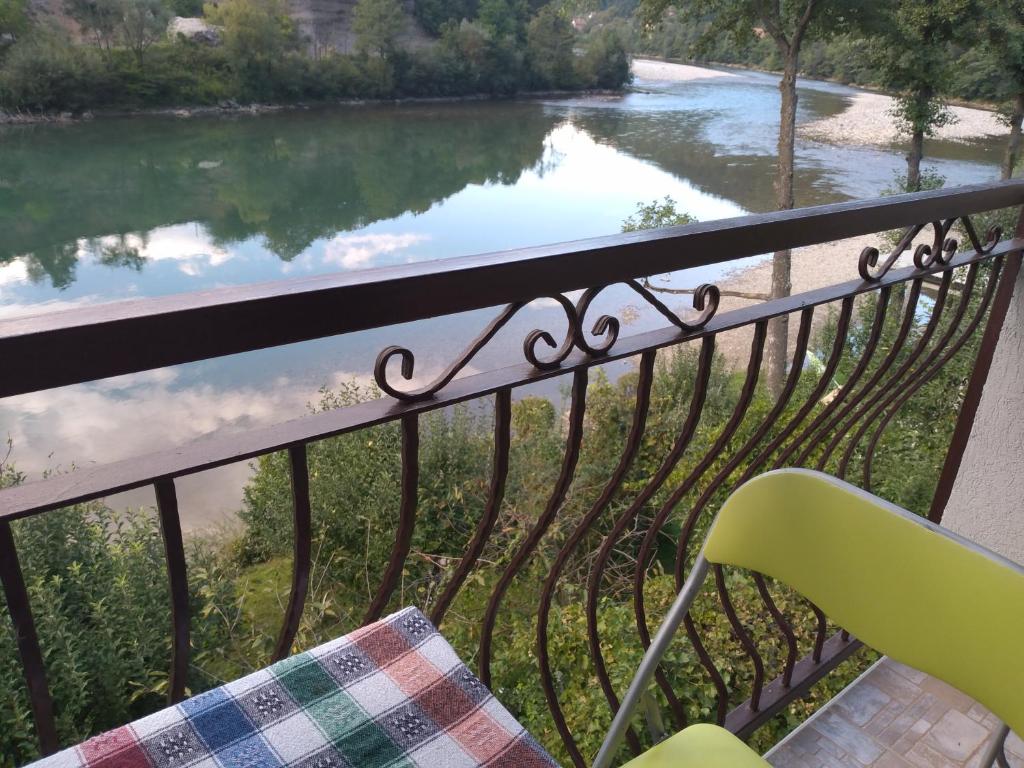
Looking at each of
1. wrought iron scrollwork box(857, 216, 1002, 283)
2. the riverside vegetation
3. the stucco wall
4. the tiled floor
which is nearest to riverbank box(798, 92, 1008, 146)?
the riverside vegetation

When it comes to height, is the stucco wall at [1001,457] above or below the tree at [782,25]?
below

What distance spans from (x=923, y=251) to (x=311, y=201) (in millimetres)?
25515

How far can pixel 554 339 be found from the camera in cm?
84

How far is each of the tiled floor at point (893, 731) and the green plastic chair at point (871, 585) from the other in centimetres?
63

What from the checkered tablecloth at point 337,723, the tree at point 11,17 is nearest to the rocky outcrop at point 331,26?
the tree at point 11,17

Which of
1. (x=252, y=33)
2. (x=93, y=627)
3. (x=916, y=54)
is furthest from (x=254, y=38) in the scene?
(x=93, y=627)

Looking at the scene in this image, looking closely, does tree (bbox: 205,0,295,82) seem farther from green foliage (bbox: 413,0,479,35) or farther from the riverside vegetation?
green foliage (bbox: 413,0,479,35)

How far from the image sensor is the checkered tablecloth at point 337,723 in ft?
1.99

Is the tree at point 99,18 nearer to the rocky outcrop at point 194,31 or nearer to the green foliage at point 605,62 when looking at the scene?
the rocky outcrop at point 194,31

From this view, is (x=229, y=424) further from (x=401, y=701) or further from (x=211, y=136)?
(x=211, y=136)

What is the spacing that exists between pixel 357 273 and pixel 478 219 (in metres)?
24.5

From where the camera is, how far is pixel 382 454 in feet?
21.9

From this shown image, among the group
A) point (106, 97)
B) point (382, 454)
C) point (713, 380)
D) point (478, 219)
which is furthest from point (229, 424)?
point (106, 97)

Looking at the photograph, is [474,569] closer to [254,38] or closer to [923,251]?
[923,251]
